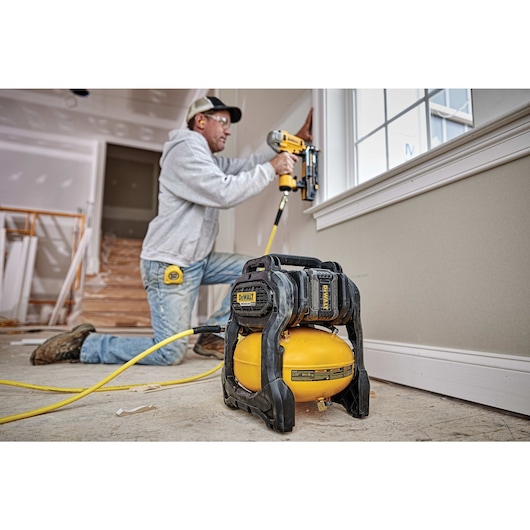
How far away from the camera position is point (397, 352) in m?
1.25

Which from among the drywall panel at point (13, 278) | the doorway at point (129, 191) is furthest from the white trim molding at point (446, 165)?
the doorway at point (129, 191)

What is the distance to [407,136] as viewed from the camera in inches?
56.9

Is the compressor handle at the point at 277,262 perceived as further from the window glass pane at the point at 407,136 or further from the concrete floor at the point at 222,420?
the window glass pane at the point at 407,136

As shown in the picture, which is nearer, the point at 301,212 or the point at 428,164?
the point at 428,164

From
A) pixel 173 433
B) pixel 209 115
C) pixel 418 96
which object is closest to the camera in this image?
pixel 173 433

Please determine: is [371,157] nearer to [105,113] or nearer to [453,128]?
[453,128]

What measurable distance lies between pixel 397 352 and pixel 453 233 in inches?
16.9

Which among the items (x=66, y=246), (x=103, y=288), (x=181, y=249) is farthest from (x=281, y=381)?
(x=66, y=246)

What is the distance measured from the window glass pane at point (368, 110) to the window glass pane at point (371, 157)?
47 millimetres

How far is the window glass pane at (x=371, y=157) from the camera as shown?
1.57 metres

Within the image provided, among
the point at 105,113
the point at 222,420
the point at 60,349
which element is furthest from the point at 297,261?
the point at 105,113

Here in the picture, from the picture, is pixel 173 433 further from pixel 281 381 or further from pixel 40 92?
pixel 40 92

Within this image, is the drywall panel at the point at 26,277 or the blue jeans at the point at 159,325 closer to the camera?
the blue jeans at the point at 159,325

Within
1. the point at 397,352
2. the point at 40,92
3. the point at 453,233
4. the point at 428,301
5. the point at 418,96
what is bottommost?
the point at 397,352
